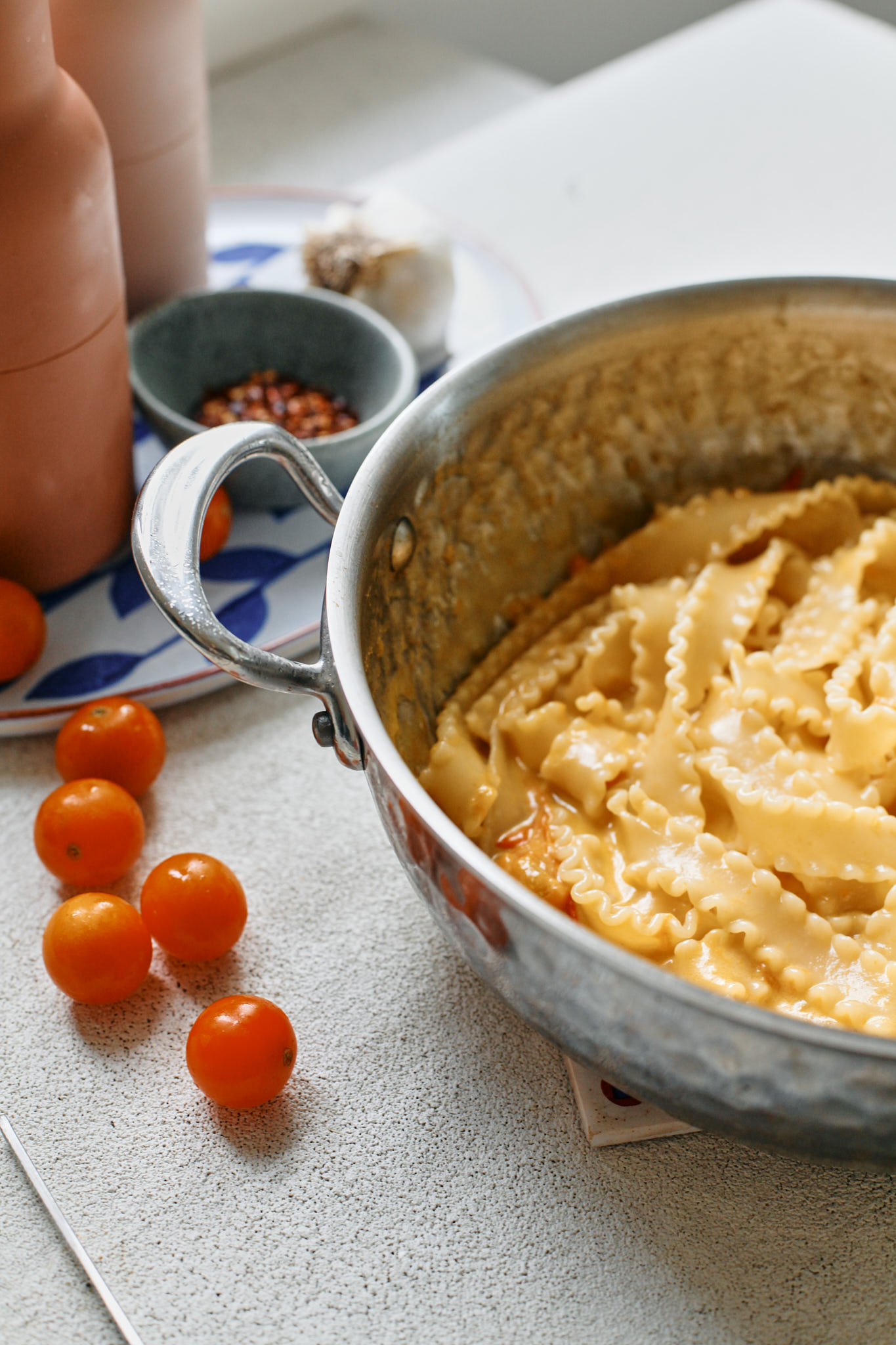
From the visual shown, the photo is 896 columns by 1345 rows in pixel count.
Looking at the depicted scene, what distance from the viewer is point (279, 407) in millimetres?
1418

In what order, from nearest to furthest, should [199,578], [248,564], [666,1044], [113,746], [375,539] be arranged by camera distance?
[666,1044] < [199,578] < [375,539] < [113,746] < [248,564]

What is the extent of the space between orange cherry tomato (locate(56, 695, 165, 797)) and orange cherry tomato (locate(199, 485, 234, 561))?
24 centimetres

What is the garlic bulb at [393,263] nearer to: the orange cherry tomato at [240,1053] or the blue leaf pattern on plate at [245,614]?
the blue leaf pattern on plate at [245,614]

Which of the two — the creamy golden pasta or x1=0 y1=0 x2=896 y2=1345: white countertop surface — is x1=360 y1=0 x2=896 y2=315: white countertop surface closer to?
the creamy golden pasta

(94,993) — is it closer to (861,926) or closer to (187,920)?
(187,920)

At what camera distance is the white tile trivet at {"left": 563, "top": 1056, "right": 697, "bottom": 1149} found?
87cm

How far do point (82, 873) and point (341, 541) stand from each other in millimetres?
382

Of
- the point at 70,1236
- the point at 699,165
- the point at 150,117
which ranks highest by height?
the point at 150,117

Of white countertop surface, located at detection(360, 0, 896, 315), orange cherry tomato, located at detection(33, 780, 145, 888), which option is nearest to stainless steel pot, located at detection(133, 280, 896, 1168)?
orange cherry tomato, located at detection(33, 780, 145, 888)

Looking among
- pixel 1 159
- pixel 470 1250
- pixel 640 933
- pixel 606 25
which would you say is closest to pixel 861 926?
pixel 640 933

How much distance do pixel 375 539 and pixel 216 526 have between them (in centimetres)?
44

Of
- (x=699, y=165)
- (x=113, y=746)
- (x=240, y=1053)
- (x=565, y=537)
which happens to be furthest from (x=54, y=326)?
(x=699, y=165)

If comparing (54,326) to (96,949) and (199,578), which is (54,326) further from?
(96,949)

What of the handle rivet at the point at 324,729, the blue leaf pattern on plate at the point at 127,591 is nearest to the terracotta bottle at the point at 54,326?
the blue leaf pattern on plate at the point at 127,591
